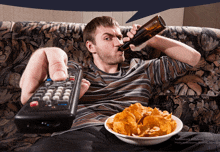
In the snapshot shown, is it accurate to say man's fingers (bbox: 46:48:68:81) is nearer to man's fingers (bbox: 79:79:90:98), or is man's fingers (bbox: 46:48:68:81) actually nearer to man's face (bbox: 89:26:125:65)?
man's fingers (bbox: 79:79:90:98)

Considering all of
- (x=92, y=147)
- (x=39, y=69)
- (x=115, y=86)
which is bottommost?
Answer: (x=92, y=147)

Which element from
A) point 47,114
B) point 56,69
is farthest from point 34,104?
point 56,69

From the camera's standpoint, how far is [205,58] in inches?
41.9

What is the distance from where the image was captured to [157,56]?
108 cm

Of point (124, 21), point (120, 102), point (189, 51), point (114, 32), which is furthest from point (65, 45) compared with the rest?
point (124, 21)

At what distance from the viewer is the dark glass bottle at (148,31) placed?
2.51ft

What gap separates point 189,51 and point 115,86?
1.49ft

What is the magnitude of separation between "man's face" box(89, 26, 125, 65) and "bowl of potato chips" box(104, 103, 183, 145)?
470 millimetres

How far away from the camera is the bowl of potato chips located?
50 centimetres

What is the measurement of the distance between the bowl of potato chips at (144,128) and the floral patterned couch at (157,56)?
22.4 inches

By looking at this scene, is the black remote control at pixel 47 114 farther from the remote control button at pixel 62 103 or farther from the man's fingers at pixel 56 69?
the man's fingers at pixel 56 69

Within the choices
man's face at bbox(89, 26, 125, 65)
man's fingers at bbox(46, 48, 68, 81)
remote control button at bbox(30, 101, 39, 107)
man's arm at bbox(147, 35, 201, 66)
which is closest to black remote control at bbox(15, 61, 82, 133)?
remote control button at bbox(30, 101, 39, 107)

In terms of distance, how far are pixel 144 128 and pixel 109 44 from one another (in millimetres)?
572

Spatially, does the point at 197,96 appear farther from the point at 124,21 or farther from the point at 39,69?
the point at 124,21
